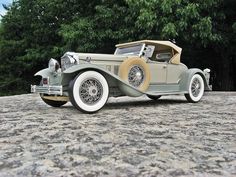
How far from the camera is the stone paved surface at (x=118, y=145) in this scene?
3195 millimetres

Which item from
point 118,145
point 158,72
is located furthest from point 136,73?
point 118,145

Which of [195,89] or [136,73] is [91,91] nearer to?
[136,73]

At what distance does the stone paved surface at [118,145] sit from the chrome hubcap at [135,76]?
117cm

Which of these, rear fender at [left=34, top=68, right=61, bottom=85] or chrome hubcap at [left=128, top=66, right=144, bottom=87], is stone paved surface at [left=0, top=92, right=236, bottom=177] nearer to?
rear fender at [left=34, top=68, right=61, bottom=85]

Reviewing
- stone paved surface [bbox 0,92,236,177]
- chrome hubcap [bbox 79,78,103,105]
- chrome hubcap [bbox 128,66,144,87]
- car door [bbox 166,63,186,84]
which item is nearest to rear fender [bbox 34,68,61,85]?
chrome hubcap [bbox 79,78,103,105]

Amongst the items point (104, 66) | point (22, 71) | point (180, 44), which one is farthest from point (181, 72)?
point (22, 71)

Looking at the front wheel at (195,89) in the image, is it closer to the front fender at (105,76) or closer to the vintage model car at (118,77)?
the vintage model car at (118,77)

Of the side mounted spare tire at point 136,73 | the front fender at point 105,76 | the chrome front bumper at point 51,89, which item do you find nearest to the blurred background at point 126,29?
the side mounted spare tire at point 136,73

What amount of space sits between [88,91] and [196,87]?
2.92 metres

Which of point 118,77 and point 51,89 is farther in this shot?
point 118,77

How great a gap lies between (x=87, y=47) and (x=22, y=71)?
35.2 feet

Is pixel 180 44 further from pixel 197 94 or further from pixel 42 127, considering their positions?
pixel 42 127

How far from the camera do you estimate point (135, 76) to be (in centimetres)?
709

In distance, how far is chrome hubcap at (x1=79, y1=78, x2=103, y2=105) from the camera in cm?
616
